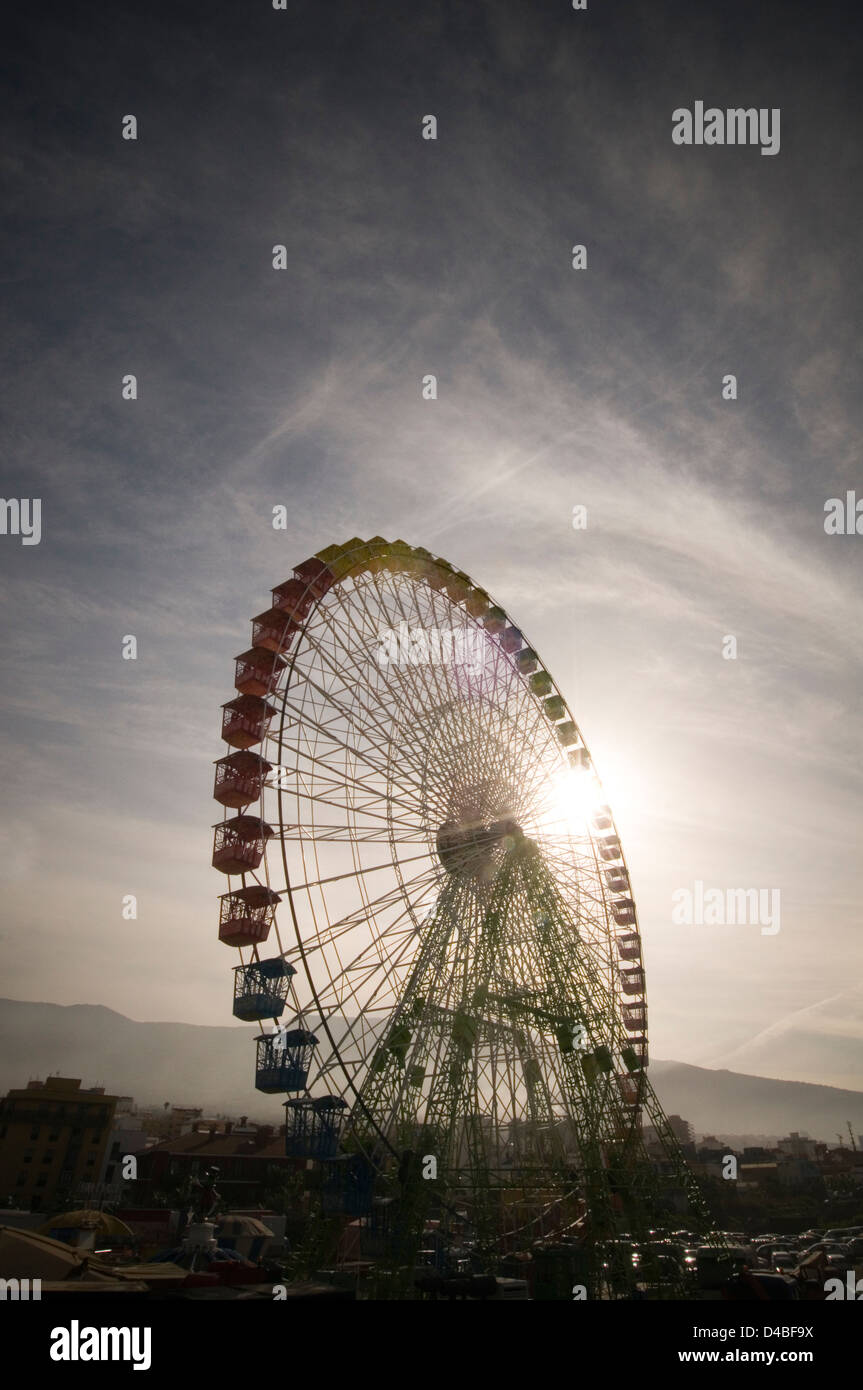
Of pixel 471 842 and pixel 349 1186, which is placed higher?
pixel 471 842

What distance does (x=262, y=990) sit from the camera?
76.8 feet

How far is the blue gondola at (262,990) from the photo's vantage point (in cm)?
2305

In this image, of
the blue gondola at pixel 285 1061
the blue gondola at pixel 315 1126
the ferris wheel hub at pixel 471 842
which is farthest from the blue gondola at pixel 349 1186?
the ferris wheel hub at pixel 471 842

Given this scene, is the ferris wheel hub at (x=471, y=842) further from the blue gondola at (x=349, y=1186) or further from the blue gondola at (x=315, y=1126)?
the blue gondola at (x=349, y=1186)

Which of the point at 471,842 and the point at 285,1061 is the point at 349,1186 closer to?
the point at 285,1061

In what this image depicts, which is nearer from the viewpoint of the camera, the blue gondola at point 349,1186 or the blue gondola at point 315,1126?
the blue gondola at point 349,1186

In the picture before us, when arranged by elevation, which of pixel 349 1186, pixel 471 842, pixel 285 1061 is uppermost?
pixel 471 842

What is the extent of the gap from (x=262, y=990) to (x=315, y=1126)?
3903mm

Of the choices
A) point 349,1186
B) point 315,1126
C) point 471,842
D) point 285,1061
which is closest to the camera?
point 349,1186

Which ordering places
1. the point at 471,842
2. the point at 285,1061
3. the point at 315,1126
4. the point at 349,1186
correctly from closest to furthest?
1. the point at 349,1186
2. the point at 315,1126
3. the point at 285,1061
4. the point at 471,842

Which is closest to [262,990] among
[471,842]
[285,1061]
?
[285,1061]

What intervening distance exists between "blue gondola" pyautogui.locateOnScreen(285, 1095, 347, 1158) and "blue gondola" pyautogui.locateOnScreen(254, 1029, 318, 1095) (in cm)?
61

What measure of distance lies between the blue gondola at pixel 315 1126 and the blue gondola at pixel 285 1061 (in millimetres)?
607
